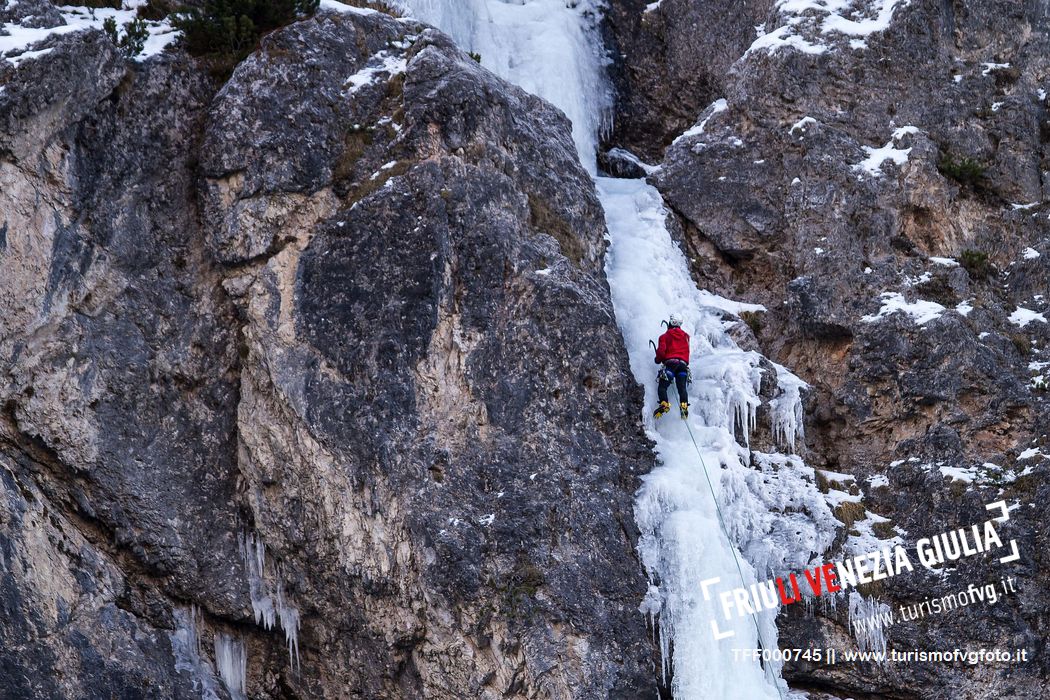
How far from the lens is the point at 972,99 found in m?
19.4

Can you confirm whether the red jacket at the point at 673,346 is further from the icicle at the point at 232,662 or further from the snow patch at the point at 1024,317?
the icicle at the point at 232,662

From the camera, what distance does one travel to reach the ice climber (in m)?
16.9

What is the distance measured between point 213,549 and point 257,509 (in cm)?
71

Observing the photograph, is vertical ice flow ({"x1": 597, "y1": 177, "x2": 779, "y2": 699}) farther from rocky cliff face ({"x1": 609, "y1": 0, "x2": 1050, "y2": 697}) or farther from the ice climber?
rocky cliff face ({"x1": 609, "y1": 0, "x2": 1050, "y2": 697})

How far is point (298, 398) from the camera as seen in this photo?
15320 mm

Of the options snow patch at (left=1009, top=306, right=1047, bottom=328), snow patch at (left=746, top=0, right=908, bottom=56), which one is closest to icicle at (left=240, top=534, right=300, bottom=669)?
snow patch at (left=1009, top=306, right=1047, bottom=328)

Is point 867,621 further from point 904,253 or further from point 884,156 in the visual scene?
point 884,156

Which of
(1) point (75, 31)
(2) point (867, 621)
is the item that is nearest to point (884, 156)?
(2) point (867, 621)

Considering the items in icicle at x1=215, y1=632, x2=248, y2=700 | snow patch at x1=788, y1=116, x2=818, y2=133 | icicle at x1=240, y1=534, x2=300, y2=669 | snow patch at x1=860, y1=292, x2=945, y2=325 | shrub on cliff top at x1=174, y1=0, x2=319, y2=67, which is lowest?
icicle at x1=215, y1=632, x2=248, y2=700

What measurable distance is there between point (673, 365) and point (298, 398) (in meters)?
5.01

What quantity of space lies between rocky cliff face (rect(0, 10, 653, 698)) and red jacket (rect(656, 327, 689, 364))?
70cm

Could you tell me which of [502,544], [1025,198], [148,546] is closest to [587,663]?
[502,544]

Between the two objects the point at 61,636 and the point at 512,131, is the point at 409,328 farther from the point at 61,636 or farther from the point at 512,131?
the point at 61,636

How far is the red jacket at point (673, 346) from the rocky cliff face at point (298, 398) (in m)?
0.70
